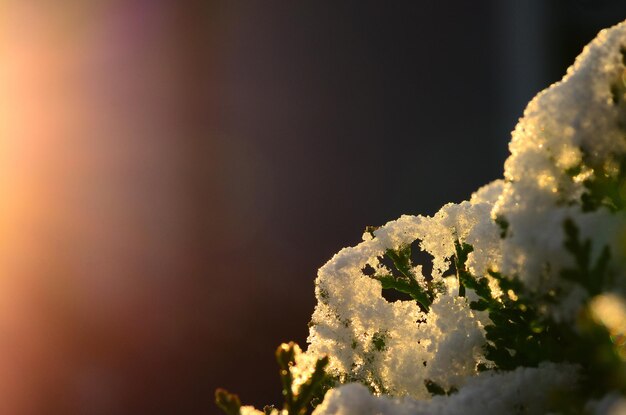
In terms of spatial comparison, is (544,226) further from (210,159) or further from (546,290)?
(210,159)

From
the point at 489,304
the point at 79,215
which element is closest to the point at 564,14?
the point at 79,215

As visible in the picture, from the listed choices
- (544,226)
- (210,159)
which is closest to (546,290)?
(544,226)

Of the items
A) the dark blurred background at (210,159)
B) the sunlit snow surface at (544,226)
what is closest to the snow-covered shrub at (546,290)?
the sunlit snow surface at (544,226)

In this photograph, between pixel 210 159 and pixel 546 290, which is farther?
pixel 210 159

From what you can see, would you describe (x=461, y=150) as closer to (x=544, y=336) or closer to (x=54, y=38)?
(x=54, y=38)

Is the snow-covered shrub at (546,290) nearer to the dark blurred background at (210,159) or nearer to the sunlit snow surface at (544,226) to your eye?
the sunlit snow surface at (544,226)

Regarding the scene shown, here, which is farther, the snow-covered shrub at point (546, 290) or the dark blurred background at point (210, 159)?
the dark blurred background at point (210, 159)

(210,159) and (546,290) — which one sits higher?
(210,159)

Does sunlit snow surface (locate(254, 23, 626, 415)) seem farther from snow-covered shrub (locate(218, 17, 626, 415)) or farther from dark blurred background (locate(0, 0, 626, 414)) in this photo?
dark blurred background (locate(0, 0, 626, 414))

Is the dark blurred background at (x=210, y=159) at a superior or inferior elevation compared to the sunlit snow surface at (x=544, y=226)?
superior
